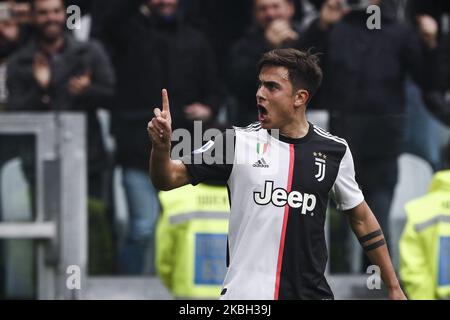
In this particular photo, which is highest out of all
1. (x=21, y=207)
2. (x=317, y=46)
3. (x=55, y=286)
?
(x=317, y=46)


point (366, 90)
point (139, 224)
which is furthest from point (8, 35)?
point (366, 90)

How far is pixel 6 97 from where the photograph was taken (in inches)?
346

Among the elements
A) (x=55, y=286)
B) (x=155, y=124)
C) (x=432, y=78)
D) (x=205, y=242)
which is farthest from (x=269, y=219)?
(x=432, y=78)

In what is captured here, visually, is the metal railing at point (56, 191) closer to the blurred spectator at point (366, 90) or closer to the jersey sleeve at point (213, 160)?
the blurred spectator at point (366, 90)

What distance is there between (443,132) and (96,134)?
258 cm

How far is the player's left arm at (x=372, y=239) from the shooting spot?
231 inches

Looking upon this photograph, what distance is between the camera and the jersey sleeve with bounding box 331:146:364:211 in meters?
5.73

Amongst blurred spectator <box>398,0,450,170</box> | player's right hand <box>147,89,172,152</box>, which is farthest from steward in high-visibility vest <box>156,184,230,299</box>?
player's right hand <box>147,89,172,152</box>

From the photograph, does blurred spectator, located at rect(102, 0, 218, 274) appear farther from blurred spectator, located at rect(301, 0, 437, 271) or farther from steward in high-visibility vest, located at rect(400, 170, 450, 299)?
steward in high-visibility vest, located at rect(400, 170, 450, 299)

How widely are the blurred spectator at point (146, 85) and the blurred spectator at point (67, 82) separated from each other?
0.47 ft

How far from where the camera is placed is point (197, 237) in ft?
25.1

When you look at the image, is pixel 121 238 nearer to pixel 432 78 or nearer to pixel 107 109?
pixel 107 109

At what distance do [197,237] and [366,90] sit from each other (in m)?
1.84

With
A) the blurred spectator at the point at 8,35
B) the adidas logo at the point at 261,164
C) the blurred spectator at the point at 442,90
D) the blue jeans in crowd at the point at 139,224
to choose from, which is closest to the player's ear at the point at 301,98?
the adidas logo at the point at 261,164
